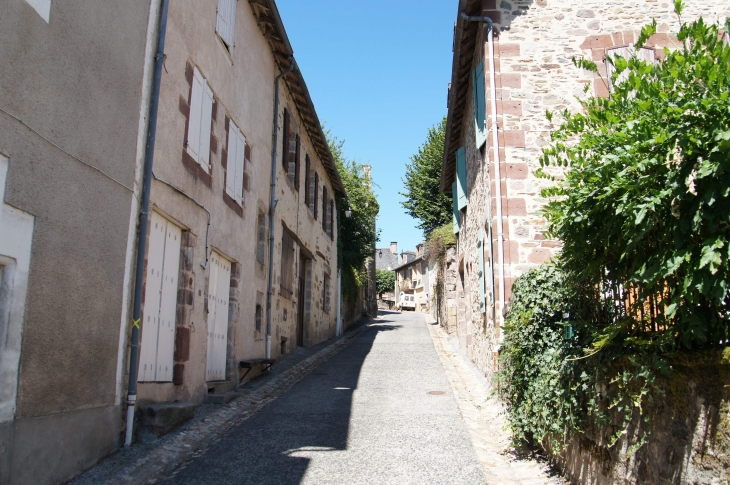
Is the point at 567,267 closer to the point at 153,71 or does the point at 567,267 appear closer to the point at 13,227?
the point at 13,227

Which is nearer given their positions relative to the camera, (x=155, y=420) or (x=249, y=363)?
(x=155, y=420)

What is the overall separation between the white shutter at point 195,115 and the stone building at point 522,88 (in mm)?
4026

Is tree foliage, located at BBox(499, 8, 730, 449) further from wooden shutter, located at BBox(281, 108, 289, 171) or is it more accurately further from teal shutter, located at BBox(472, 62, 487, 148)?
wooden shutter, located at BBox(281, 108, 289, 171)

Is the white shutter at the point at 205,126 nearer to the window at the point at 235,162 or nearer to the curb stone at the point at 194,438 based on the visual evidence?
the window at the point at 235,162

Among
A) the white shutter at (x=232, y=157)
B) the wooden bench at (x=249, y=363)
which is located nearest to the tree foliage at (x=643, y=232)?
the wooden bench at (x=249, y=363)

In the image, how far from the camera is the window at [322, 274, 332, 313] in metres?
18.2

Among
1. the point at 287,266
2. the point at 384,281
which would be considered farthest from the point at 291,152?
the point at 384,281

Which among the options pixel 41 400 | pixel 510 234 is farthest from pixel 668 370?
pixel 510 234

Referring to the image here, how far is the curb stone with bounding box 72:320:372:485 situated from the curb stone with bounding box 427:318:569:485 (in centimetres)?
262

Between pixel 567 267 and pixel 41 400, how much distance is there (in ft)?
12.7

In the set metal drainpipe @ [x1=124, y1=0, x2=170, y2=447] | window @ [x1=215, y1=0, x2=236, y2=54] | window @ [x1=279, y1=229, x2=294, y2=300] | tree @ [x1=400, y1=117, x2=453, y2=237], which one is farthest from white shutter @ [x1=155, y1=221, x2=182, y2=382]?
tree @ [x1=400, y1=117, x2=453, y2=237]

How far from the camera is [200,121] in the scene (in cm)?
767

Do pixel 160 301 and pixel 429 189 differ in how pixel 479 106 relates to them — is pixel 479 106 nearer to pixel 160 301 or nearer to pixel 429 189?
pixel 160 301

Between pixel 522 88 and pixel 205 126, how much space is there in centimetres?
456
